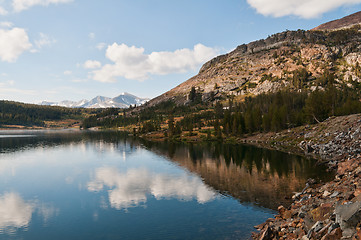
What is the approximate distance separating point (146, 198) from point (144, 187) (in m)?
8.60

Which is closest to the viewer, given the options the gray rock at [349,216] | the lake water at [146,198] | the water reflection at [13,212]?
the gray rock at [349,216]

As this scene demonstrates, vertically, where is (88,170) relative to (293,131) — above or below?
below

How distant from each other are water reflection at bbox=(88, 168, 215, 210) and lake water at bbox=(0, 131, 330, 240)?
8.1 inches

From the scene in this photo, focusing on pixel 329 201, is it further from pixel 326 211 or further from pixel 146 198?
pixel 146 198

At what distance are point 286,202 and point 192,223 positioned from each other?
18667 millimetres

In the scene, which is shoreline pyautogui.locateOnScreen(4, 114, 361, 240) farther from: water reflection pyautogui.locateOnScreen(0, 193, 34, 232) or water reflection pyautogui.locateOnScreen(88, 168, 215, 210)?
water reflection pyautogui.locateOnScreen(0, 193, 34, 232)

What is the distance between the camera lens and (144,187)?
5481 centimetres

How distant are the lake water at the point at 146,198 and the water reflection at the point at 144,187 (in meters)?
0.21

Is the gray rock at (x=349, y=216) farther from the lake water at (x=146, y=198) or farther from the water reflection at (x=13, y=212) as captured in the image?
the water reflection at (x=13, y=212)

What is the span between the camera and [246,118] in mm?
160000

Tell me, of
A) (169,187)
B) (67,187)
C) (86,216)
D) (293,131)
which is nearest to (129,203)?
(86,216)

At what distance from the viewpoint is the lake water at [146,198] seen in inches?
1283

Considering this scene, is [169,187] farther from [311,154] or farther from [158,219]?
[311,154]

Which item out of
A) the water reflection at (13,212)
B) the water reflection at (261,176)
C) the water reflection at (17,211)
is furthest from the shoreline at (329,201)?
the water reflection at (13,212)
